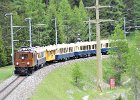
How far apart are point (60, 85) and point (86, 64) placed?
21521 millimetres

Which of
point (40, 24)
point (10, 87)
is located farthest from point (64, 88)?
point (40, 24)

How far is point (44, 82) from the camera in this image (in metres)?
47.4

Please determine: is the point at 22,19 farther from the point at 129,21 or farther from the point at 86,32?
the point at 129,21

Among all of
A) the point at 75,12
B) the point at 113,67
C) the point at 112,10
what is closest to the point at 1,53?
the point at 113,67

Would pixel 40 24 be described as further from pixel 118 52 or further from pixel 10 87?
pixel 10 87

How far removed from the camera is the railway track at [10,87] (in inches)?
1558

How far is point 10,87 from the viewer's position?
43.5 metres

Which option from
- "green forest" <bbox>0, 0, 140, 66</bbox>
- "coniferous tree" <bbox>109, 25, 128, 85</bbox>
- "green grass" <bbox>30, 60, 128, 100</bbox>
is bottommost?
"green grass" <bbox>30, 60, 128, 100</bbox>

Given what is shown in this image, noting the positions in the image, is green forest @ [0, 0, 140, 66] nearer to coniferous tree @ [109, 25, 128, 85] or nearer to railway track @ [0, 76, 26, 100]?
coniferous tree @ [109, 25, 128, 85]

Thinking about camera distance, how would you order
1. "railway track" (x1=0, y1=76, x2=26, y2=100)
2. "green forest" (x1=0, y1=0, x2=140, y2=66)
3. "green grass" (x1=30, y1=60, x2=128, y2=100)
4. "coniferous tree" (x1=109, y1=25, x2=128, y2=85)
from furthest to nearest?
"green forest" (x1=0, y1=0, x2=140, y2=66)
"coniferous tree" (x1=109, y1=25, x2=128, y2=85)
"green grass" (x1=30, y1=60, x2=128, y2=100)
"railway track" (x1=0, y1=76, x2=26, y2=100)

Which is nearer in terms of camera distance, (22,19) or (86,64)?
(86,64)

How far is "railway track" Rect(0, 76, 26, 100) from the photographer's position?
1558 inches

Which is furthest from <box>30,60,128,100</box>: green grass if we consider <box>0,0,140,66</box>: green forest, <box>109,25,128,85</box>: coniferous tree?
<box>0,0,140,66</box>: green forest

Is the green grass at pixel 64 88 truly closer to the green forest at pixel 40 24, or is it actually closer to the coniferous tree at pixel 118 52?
the coniferous tree at pixel 118 52
